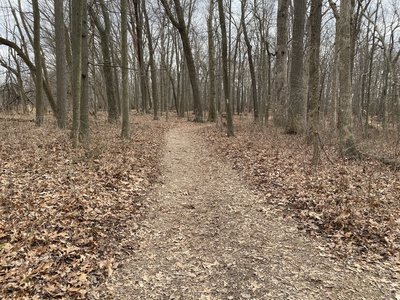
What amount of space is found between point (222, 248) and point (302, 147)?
7.09 metres

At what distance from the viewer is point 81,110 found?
9.52 metres

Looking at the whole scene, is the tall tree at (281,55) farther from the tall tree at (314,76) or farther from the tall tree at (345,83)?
the tall tree at (314,76)

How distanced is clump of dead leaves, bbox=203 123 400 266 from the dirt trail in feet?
1.45

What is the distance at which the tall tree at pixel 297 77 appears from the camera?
12938 millimetres

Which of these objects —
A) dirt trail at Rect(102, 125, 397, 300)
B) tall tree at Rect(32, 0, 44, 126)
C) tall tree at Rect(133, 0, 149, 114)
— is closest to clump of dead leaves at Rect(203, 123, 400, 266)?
dirt trail at Rect(102, 125, 397, 300)

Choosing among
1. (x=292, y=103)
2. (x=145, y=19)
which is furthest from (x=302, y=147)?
(x=145, y=19)

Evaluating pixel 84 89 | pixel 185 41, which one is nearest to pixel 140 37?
pixel 185 41

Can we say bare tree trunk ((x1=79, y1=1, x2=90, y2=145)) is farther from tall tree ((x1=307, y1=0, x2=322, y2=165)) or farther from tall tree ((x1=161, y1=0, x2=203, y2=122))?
tall tree ((x1=161, y1=0, x2=203, y2=122))

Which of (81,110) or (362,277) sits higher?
(81,110)

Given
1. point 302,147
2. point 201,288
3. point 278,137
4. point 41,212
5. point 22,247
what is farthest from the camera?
point 278,137

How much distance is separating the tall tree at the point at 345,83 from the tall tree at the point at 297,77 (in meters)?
4.12

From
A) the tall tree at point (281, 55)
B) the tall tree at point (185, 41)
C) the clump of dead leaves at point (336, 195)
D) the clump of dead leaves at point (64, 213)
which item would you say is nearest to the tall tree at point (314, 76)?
the clump of dead leaves at point (336, 195)

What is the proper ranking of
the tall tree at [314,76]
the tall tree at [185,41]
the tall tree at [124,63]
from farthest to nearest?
the tall tree at [185,41] → the tall tree at [124,63] → the tall tree at [314,76]

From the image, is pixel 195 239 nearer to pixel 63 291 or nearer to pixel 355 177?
pixel 63 291
